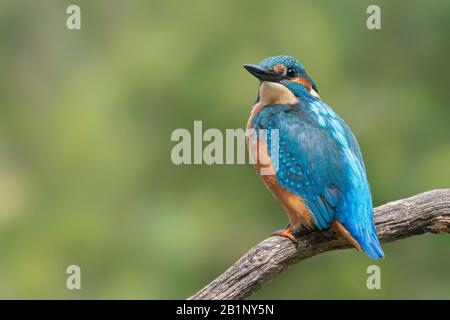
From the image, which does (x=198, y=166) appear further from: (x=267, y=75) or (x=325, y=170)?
(x=325, y=170)

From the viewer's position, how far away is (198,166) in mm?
7383

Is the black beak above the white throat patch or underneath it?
above

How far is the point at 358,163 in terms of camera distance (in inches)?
193

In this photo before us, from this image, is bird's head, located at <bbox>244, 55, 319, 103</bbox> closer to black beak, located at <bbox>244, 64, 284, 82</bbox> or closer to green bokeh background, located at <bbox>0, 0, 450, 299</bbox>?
black beak, located at <bbox>244, 64, 284, 82</bbox>

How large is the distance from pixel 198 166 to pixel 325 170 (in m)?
2.71

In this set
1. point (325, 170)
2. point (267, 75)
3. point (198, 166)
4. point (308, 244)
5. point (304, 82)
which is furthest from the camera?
point (198, 166)

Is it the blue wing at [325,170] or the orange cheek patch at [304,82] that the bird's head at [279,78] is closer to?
the orange cheek patch at [304,82]

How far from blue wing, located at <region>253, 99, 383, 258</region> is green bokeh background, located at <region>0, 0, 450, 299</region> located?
72.3 inches

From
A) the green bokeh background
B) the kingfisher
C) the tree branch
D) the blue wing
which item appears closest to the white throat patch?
the kingfisher

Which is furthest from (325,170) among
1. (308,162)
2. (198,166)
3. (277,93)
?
(198,166)

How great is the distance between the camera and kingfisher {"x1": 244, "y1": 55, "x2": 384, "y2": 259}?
4.71 metres

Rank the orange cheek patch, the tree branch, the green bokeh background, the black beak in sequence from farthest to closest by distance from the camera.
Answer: the green bokeh background, the orange cheek patch, the black beak, the tree branch

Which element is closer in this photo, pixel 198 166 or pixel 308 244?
pixel 308 244

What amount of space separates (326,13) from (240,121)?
1.55m
